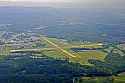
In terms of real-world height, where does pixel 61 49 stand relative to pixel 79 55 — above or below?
above

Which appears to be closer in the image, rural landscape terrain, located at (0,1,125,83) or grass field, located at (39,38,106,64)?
rural landscape terrain, located at (0,1,125,83)

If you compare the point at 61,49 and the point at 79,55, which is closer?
the point at 79,55

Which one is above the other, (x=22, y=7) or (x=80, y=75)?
(x=22, y=7)

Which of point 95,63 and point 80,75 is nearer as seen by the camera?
point 80,75

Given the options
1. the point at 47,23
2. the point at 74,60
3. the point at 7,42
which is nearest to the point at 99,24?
the point at 47,23

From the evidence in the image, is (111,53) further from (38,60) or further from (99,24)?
(99,24)

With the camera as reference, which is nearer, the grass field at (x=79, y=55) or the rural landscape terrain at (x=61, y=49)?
the rural landscape terrain at (x=61, y=49)

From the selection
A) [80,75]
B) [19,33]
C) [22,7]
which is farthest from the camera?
[22,7]

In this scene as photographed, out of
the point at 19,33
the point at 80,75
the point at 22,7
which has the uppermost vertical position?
the point at 22,7
